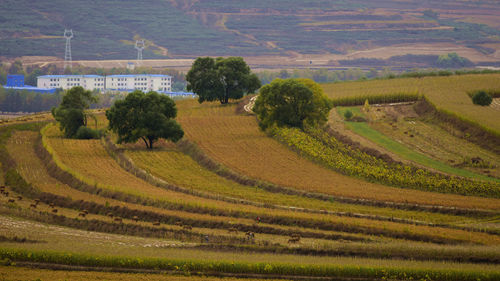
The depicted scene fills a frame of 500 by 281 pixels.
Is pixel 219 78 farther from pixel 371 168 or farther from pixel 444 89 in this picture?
pixel 371 168

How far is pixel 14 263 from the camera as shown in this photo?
39625 mm

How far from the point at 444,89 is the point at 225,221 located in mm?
88193

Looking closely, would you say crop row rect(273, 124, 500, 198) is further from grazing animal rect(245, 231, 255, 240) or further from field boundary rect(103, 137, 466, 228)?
grazing animal rect(245, 231, 255, 240)

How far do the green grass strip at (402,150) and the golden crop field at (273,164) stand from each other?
910cm

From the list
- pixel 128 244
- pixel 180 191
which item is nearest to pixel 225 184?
pixel 180 191

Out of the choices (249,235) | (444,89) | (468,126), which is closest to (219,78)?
(444,89)

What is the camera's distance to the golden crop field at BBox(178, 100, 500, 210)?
5959cm

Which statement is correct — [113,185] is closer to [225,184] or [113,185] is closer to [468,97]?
[225,184]

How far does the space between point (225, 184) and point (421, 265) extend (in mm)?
29242

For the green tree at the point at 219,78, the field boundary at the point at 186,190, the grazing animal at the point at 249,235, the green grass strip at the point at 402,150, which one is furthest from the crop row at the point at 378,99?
the grazing animal at the point at 249,235

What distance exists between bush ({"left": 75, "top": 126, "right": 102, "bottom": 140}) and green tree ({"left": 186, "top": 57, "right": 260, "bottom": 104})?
1395 inches

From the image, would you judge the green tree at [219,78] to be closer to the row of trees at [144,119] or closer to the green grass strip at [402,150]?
the green grass strip at [402,150]

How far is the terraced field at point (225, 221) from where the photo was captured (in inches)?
1582

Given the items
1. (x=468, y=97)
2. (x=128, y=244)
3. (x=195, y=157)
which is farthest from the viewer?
(x=468, y=97)
